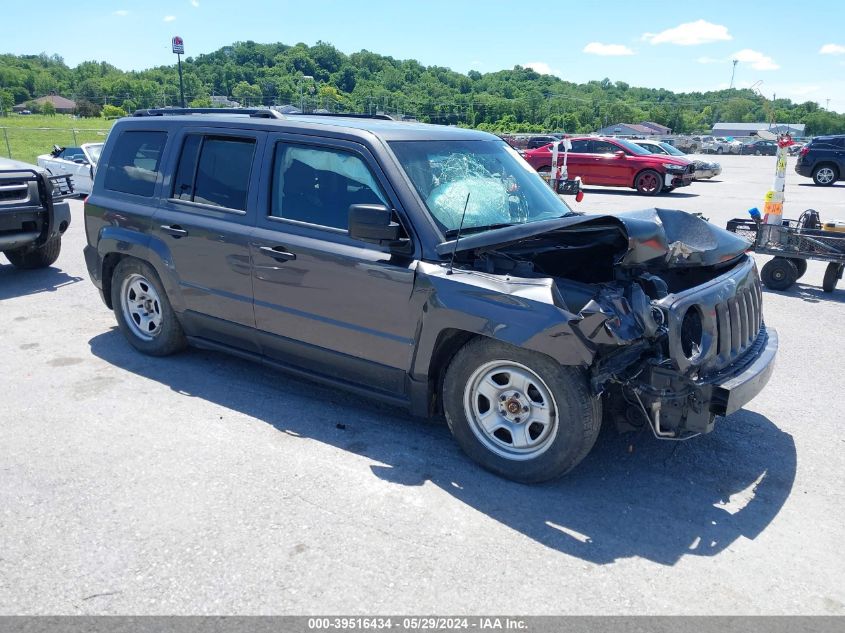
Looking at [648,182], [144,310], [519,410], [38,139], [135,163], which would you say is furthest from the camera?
[38,139]

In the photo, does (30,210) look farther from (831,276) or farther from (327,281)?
(831,276)

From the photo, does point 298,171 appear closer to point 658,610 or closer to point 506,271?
point 506,271

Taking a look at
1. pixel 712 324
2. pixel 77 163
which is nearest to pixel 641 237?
pixel 712 324

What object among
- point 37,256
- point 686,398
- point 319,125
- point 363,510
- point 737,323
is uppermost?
point 319,125

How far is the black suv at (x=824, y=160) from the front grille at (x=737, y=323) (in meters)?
23.1

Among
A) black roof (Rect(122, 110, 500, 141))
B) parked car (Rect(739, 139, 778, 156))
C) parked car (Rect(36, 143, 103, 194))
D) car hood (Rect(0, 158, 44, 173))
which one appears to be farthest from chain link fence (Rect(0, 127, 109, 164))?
parked car (Rect(739, 139, 778, 156))

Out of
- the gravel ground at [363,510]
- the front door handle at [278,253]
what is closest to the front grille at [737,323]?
the gravel ground at [363,510]

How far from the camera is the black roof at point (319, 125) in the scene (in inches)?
172

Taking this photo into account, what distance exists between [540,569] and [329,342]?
2012 millimetres

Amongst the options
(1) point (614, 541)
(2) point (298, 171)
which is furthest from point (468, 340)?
(2) point (298, 171)

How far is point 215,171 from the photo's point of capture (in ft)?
16.3

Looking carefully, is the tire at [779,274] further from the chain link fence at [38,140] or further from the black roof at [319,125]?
the chain link fence at [38,140]

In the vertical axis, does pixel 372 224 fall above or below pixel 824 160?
below

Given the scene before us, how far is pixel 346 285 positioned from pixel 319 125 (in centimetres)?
113
